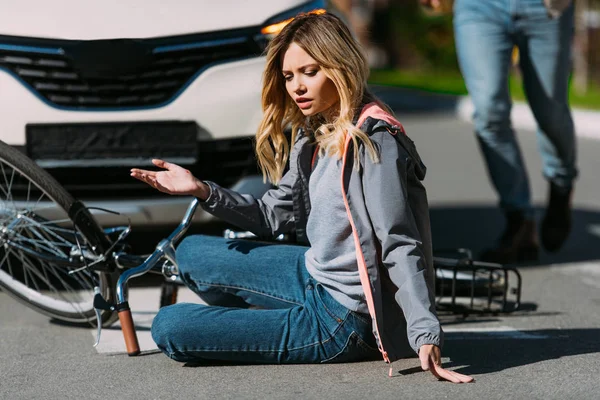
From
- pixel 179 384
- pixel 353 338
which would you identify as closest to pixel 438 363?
pixel 353 338

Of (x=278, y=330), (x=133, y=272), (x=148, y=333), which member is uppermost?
(x=133, y=272)

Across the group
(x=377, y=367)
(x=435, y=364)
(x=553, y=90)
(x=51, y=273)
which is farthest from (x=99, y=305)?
(x=553, y=90)

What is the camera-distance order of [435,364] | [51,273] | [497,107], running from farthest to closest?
1. [497,107]
2. [51,273]
3. [435,364]

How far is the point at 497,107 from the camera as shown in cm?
550

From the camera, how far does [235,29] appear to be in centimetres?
473

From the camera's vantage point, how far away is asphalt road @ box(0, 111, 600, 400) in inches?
136

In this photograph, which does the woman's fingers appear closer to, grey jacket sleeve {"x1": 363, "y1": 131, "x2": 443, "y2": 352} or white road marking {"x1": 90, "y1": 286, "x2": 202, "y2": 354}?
grey jacket sleeve {"x1": 363, "y1": 131, "x2": 443, "y2": 352}

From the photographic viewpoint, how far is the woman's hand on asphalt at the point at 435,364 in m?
3.26

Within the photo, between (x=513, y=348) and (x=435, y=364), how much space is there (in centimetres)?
79

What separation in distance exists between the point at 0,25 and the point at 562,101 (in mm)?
2848

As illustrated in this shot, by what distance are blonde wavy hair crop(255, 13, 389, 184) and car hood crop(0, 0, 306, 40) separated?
0.98 metres

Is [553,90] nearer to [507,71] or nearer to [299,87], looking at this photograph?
[507,71]

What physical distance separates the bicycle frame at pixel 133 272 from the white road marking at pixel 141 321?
0.09 meters

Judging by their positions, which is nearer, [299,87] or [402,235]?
[402,235]
